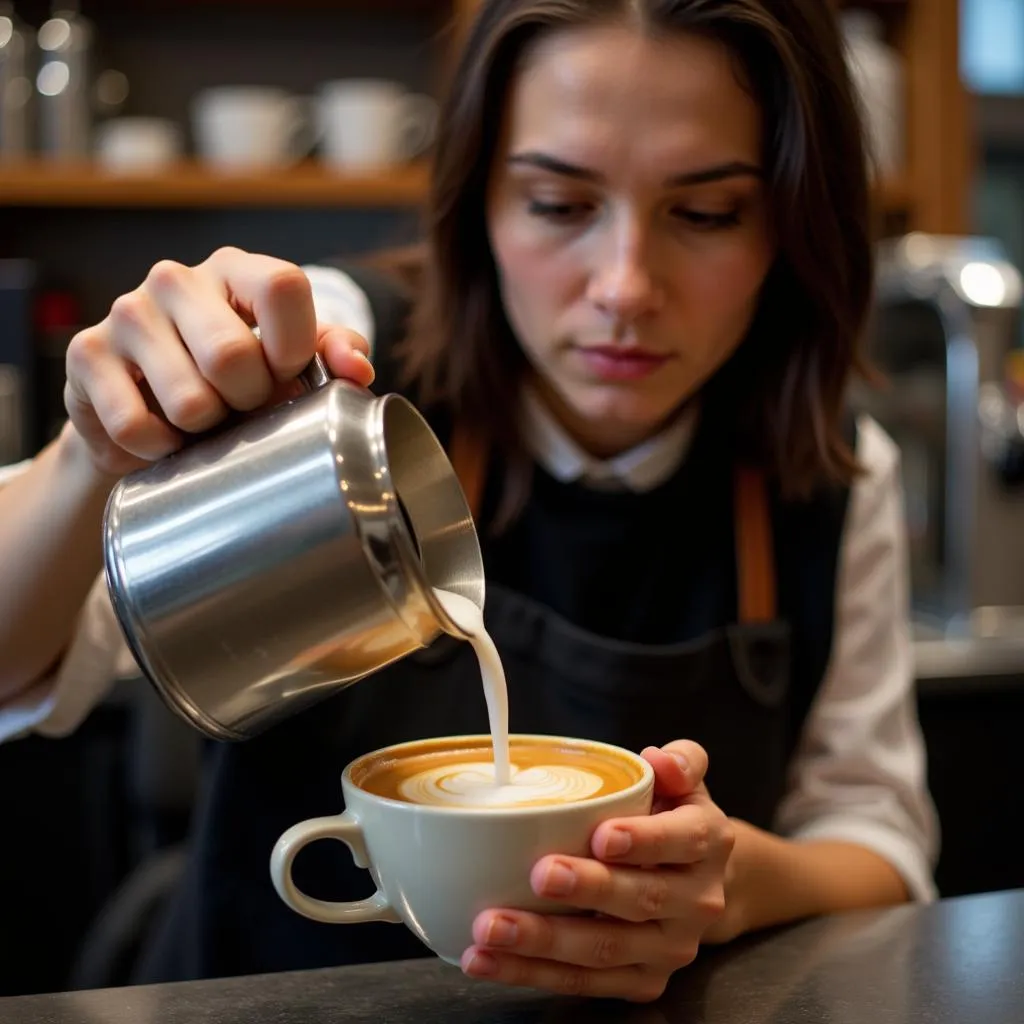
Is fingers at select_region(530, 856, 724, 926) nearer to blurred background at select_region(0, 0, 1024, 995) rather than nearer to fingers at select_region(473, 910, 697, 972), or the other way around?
fingers at select_region(473, 910, 697, 972)

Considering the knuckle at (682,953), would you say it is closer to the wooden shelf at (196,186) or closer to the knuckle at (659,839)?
the knuckle at (659,839)

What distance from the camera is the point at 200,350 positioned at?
0.74 meters

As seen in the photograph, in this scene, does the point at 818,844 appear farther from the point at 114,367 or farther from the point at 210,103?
the point at 210,103

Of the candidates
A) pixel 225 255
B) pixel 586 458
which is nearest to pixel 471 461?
pixel 586 458

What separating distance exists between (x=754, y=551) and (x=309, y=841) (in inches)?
25.8

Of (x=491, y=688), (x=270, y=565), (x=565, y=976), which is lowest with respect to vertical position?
(x=565, y=976)

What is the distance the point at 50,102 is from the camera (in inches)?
102

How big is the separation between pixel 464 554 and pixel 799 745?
0.60m

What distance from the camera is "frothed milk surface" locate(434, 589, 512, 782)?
2.59ft

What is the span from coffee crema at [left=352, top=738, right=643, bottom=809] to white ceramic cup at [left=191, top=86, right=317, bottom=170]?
2044 millimetres

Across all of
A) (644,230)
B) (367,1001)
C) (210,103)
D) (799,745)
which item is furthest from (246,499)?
(210,103)

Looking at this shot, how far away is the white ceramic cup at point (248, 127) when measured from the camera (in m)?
2.61

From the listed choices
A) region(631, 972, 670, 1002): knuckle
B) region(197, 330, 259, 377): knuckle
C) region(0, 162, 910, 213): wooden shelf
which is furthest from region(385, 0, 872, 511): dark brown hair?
region(0, 162, 910, 213): wooden shelf

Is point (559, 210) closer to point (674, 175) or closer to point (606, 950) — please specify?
point (674, 175)
